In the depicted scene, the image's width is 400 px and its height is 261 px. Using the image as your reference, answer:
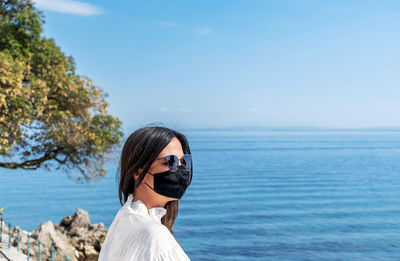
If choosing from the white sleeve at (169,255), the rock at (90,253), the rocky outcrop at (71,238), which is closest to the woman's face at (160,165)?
the white sleeve at (169,255)

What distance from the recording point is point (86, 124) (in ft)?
52.1

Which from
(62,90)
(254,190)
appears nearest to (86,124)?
(62,90)

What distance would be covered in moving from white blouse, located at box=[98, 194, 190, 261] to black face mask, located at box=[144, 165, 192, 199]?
0.32 feet

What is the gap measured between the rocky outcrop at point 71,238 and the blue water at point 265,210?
6.14m

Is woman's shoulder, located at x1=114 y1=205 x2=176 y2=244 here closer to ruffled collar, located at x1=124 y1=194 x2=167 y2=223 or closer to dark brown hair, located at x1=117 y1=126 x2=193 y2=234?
ruffled collar, located at x1=124 y1=194 x2=167 y2=223

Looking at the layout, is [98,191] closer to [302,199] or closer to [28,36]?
[302,199]

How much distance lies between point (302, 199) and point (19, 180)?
39.2m

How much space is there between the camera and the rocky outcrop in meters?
14.8

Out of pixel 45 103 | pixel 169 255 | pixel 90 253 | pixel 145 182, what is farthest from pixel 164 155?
pixel 90 253

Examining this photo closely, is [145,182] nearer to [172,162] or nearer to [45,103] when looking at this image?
[172,162]

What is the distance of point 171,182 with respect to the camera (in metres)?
2.08

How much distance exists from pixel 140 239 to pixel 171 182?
0.40m

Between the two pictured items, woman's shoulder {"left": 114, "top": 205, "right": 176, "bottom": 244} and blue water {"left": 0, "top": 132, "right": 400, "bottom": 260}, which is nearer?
woman's shoulder {"left": 114, "top": 205, "right": 176, "bottom": 244}

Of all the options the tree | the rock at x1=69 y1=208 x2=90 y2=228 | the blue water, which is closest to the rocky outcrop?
the rock at x1=69 y1=208 x2=90 y2=228
